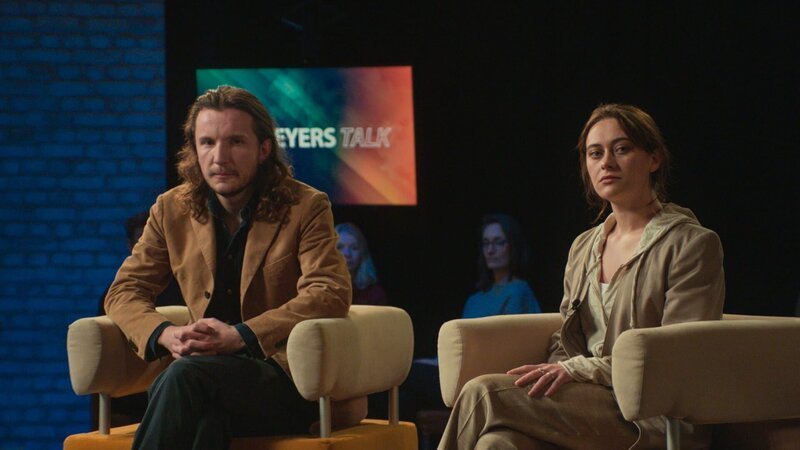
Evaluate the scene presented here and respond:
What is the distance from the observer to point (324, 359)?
119 inches

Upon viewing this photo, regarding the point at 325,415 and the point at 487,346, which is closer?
the point at 325,415

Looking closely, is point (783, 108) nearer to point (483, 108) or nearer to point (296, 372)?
point (483, 108)

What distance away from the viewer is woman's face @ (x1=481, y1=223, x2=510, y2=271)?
6.11 m

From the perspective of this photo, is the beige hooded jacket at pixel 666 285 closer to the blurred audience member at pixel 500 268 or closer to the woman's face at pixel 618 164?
the woman's face at pixel 618 164

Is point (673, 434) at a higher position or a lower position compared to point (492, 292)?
lower

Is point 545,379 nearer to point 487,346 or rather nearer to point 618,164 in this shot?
point 487,346

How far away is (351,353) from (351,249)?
3.13m

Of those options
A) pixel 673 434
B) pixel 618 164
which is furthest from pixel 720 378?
pixel 618 164

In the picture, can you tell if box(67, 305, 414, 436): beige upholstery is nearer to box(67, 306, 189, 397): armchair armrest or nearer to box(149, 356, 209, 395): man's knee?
box(67, 306, 189, 397): armchair armrest

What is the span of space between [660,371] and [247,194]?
1.37 meters

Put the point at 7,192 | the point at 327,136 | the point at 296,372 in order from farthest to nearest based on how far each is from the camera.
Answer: the point at 327,136
the point at 7,192
the point at 296,372

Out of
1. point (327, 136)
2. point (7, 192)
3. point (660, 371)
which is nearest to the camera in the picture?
point (660, 371)

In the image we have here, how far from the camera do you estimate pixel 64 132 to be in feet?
21.8

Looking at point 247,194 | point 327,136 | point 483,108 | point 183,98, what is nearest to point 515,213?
point 483,108
